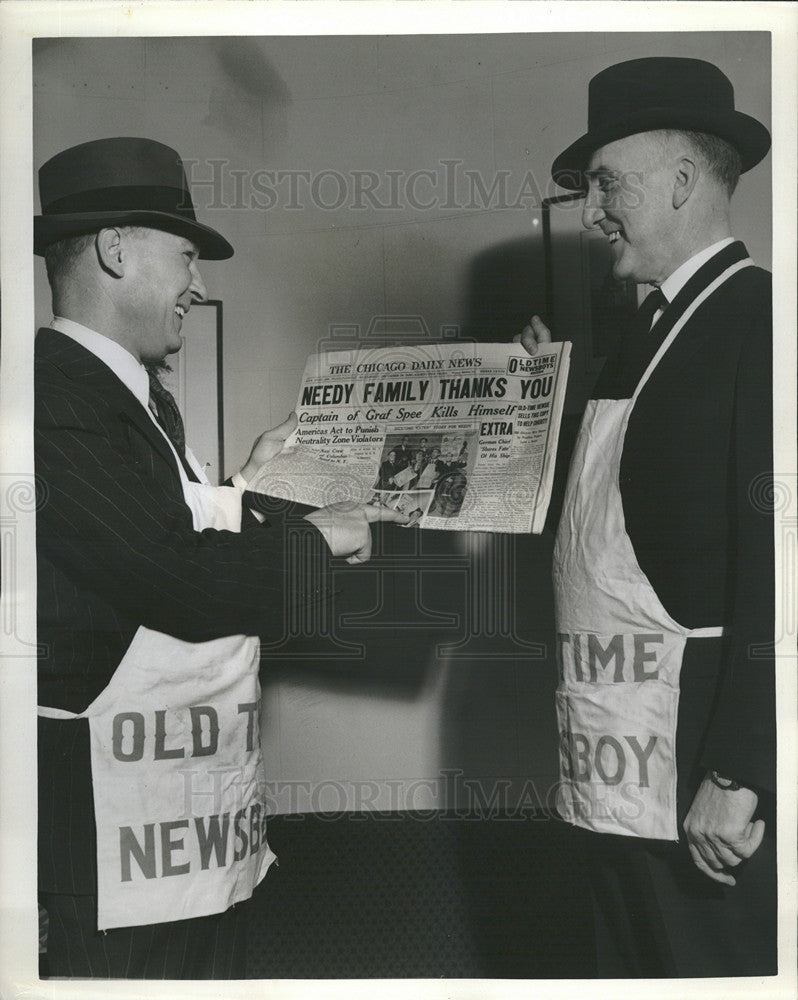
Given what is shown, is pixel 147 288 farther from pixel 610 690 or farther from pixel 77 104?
pixel 610 690

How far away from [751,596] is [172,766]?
94cm

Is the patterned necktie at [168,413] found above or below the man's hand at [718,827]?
above

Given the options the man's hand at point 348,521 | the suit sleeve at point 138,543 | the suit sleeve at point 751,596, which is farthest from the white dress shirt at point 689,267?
the suit sleeve at point 138,543

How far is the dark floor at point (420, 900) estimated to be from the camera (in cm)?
154

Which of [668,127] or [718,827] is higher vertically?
[668,127]

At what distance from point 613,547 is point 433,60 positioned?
0.82 m

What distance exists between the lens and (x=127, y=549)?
145cm

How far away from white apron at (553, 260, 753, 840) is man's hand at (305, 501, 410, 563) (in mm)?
295

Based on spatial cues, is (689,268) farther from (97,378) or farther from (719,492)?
(97,378)

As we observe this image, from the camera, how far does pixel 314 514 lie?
4.96 ft

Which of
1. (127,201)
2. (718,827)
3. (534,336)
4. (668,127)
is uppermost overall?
(668,127)

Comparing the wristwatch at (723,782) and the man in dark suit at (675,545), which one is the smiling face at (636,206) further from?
the wristwatch at (723,782)

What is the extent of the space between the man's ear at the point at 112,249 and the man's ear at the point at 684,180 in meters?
0.87

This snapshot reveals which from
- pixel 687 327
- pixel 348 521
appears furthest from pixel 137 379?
pixel 687 327
